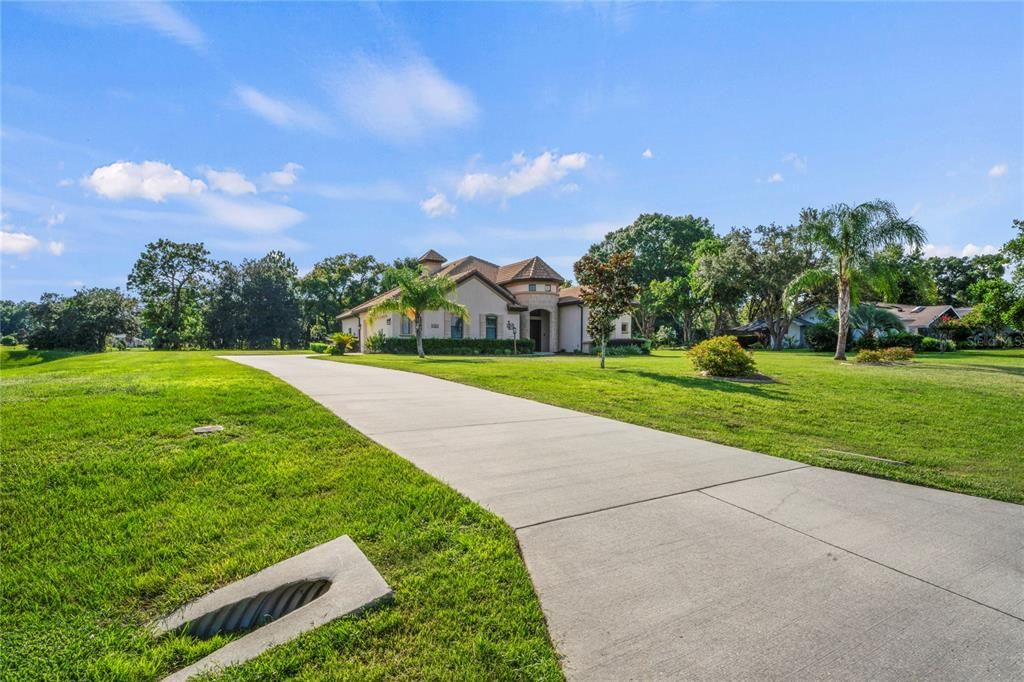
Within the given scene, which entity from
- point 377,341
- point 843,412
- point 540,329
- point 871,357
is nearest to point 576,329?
point 540,329

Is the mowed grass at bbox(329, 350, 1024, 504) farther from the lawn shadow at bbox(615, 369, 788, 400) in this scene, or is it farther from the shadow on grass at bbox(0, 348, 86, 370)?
the shadow on grass at bbox(0, 348, 86, 370)

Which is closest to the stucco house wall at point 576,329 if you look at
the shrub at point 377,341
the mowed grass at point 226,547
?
the shrub at point 377,341

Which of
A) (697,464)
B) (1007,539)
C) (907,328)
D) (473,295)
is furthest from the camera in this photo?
(907,328)

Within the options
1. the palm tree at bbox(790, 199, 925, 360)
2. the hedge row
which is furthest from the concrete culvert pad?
the hedge row

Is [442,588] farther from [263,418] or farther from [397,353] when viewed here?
[397,353]

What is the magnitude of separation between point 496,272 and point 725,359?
973 inches

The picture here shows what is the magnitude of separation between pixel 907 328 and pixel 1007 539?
43.5 metres

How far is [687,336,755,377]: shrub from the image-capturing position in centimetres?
1300

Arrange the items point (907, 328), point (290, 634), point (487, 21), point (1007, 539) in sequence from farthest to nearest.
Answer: point (907, 328) < point (487, 21) < point (1007, 539) < point (290, 634)

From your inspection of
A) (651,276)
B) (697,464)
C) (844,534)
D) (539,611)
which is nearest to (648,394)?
(697,464)

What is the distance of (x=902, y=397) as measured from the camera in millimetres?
9742

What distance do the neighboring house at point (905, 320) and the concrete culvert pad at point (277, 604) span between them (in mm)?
39127

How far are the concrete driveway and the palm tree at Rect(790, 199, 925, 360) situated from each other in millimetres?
18438

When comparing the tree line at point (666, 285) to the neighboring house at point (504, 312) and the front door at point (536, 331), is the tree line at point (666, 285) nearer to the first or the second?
the neighboring house at point (504, 312)
